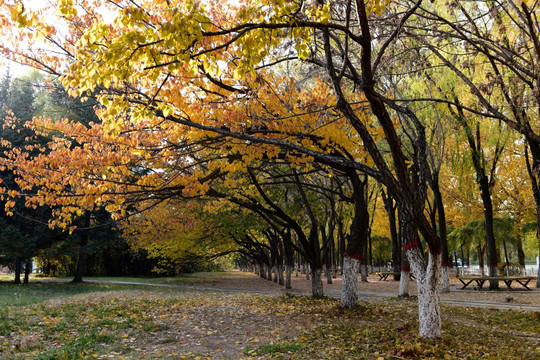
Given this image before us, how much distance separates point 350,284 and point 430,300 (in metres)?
3.72

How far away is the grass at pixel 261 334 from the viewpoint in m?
6.09

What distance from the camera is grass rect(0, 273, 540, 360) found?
6.09 m

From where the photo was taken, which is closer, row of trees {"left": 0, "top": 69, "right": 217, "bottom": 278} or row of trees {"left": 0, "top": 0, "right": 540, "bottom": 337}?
row of trees {"left": 0, "top": 0, "right": 540, "bottom": 337}

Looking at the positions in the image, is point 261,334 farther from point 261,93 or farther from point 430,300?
point 261,93

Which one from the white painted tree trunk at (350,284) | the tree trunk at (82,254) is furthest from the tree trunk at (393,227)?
the tree trunk at (82,254)

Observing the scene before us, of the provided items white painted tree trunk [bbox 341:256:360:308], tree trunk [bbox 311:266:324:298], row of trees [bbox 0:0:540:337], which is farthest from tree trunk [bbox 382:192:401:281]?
white painted tree trunk [bbox 341:256:360:308]

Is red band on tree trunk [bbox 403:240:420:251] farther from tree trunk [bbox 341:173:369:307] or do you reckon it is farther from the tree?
tree trunk [bbox 341:173:369:307]

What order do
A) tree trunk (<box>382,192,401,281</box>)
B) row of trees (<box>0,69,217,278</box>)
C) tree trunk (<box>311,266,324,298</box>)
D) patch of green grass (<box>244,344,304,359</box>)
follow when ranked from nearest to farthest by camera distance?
patch of green grass (<box>244,344,304,359</box>) → tree trunk (<box>311,266,324,298</box>) → tree trunk (<box>382,192,401,281</box>) → row of trees (<box>0,69,217,278</box>)

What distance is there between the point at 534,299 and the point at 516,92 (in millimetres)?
9629

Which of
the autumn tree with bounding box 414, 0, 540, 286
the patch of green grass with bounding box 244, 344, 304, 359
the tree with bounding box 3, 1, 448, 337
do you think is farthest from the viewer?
the autumn tree with bounding box 414, 0, 540, 286

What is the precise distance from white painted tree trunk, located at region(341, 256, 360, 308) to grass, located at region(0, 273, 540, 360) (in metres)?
0.32

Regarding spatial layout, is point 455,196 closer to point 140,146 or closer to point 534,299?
point 534,299

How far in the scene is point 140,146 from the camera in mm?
8625

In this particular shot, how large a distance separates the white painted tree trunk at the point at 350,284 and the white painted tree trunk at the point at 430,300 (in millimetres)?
3328
